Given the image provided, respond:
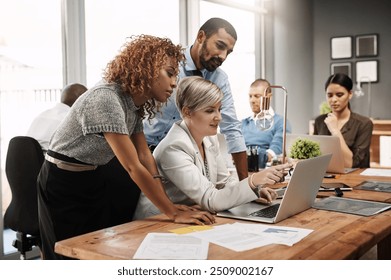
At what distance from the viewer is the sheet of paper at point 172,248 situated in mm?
1253

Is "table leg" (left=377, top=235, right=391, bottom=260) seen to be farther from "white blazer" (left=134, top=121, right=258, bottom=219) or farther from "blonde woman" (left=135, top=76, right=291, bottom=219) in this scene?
"white blazer" (left=134, top=121, right=258, bottom=219)

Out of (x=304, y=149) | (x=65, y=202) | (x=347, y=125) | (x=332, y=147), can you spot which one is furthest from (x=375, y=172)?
(x=65, y=202)

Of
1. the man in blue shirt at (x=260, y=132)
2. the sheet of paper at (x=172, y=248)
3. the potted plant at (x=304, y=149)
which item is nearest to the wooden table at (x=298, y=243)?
the sheet of paper at (x=172, y=248)

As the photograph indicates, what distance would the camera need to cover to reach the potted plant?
98.8 inches

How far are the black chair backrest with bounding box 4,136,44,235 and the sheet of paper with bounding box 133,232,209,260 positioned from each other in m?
1.00

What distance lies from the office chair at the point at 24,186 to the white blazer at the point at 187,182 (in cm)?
58

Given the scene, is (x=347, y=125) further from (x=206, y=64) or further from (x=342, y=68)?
(x=342, y=68)

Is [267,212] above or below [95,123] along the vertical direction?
below

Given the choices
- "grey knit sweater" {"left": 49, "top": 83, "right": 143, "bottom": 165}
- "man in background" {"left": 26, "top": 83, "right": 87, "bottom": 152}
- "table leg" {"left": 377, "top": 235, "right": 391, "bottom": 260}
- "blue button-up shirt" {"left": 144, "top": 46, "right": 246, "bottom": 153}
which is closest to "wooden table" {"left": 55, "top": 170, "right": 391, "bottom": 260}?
"grey knit sweater" {"left": 49, "top": 83, "right": 143, "bottom": 165}

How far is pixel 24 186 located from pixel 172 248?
120cm

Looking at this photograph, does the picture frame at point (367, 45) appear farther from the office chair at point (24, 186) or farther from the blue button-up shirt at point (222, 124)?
the office chair at point (24, 186)

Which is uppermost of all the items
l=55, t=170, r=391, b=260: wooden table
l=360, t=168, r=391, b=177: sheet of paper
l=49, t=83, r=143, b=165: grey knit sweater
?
l=49, t=83, r=143, b=165: grey knit sweater

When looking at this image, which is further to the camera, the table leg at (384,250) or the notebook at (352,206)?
the table leg at (384,250)

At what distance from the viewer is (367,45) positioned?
6406mm
